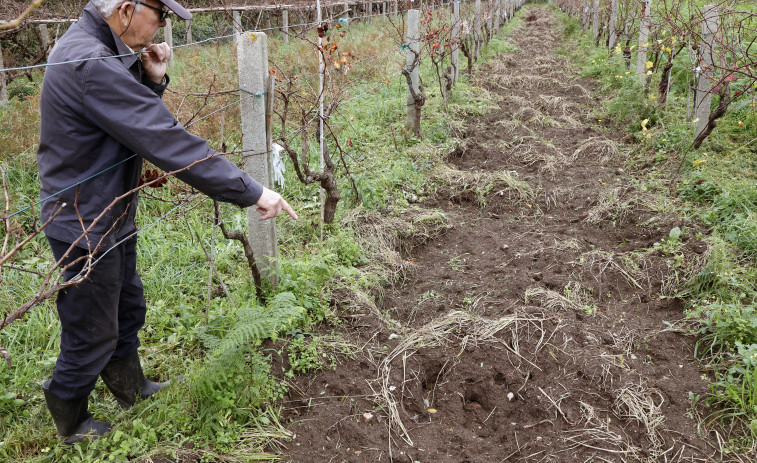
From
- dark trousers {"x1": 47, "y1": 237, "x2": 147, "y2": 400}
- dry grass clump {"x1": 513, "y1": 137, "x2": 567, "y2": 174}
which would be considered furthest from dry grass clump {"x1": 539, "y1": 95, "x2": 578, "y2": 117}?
dark trousers {"x1": 47, "y1": 237, "x2": 147, "y2": 400}

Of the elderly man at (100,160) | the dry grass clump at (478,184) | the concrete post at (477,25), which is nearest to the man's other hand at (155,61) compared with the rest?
the elderly man at (100,160)

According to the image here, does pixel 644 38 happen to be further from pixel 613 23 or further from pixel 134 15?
pixel 134 15

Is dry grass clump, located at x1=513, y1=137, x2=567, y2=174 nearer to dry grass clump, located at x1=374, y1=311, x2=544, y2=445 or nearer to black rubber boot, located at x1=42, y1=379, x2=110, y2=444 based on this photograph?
dry grass clump, located at x1=374, y1=311, x2=544, y2=445

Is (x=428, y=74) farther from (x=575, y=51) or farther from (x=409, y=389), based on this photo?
(x=409, y=389)

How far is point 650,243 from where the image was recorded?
14.3ft

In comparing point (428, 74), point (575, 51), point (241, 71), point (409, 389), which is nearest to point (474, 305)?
point (409, 389)

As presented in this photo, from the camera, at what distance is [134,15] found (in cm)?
206

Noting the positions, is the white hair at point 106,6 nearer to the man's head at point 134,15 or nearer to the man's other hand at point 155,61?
the man's head at point 134,15

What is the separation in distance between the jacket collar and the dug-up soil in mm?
1828

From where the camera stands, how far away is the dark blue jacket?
191cm

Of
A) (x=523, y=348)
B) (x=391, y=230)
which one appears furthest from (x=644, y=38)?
(x=523, y=348)

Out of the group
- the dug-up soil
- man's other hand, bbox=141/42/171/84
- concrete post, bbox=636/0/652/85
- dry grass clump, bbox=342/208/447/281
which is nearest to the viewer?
man's other hand, bbox=141/42/171/84

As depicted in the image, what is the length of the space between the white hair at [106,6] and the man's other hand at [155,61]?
0.24 metres

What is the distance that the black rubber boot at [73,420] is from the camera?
233 centimetres
